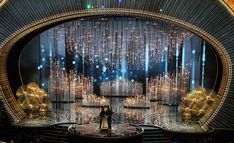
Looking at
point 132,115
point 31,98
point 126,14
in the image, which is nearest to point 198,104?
point 132,115

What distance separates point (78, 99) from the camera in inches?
821

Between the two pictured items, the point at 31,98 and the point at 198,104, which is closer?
the point at 198,104

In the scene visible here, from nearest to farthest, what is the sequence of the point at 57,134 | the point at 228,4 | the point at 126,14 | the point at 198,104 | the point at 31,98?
the point at 228,4
the point at 126,14
the point at 57,134
the point at 198,104
the point at 31,98

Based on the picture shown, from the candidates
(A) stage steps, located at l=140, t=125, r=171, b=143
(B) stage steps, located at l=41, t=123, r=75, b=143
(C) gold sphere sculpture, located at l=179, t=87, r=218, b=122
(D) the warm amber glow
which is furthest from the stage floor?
(D) the warm amber glow

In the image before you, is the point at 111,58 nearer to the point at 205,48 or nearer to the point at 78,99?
the point at 78,99

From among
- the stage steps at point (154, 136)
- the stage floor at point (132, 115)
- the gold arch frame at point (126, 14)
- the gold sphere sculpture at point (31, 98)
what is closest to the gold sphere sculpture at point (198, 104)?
the stage floor at point (132, 115)

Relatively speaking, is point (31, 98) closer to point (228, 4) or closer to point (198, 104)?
point (198, 104)

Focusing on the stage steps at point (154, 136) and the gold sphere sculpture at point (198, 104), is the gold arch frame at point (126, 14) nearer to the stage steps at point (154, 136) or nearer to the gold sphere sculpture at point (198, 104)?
the gold sphere sculpture at point (198, 104)

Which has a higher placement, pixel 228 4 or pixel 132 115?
pixel 228 4

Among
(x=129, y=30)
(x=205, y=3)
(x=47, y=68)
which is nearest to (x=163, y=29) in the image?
(x=129, y=30)

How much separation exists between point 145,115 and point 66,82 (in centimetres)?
633

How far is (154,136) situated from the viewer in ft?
40.2

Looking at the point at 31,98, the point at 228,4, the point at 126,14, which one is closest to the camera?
the point at 228,4

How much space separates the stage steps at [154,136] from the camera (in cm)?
1207
